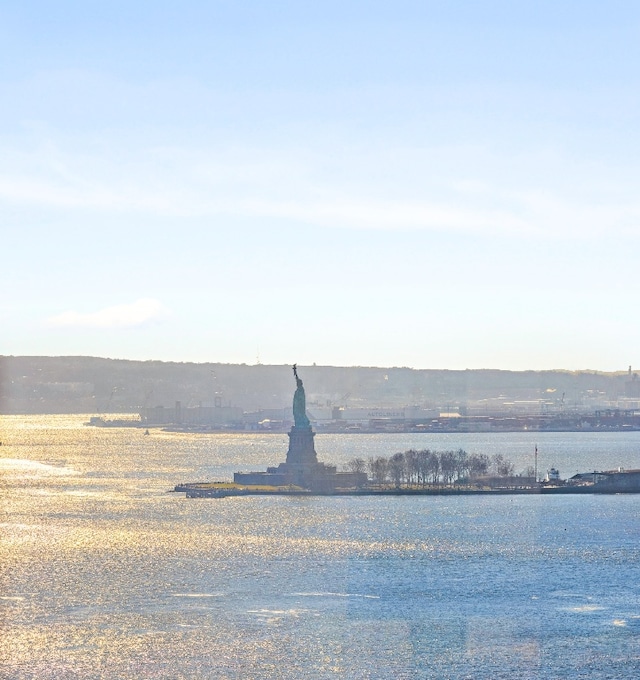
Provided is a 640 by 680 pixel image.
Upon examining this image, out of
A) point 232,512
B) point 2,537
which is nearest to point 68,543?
point 2,537

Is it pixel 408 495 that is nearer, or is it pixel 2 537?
pixel 2 537

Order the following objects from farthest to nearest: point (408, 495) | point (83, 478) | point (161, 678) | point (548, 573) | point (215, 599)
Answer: point (83, 478) → point (408, 495) → point (548, 573) → point (215, 599) → point (161, 678)

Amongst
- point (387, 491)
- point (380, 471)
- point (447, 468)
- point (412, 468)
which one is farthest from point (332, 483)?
point (447, 468)

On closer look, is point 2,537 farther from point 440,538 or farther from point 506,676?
point 506,676

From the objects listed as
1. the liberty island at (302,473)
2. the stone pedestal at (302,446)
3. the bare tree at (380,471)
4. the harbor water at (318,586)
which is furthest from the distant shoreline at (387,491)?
the bare tree at (380,471)

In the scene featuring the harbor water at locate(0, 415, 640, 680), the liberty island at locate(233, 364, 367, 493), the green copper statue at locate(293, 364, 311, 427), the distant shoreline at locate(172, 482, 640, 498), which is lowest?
the harbor water at locate(0, 415, 640, 680)

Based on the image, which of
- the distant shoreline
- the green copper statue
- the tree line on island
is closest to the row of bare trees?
the tree line on island

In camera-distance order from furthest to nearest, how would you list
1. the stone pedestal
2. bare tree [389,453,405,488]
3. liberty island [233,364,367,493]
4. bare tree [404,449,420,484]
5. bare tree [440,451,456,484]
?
bare tree [440,451,456,484], bare tree [404,449,420,484], bare tree [389,453,405,488], the stone pedestal, liberty island [233,364,367,493]

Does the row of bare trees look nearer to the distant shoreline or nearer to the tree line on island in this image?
the tree line on island

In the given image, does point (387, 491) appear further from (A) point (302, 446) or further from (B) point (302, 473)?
(A) point (302, 446)
